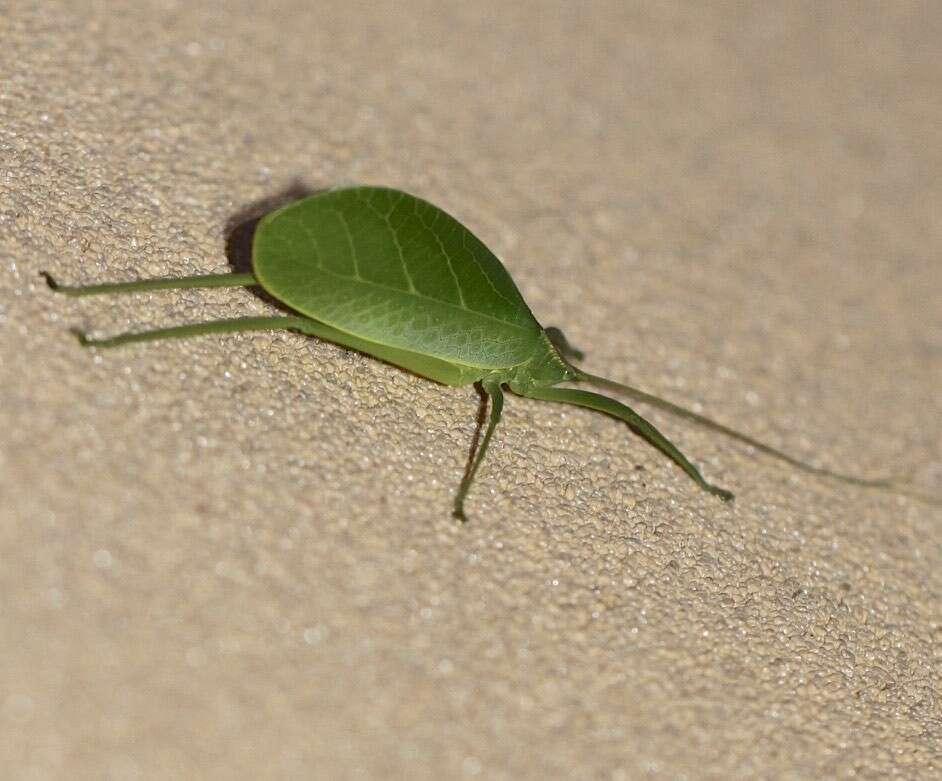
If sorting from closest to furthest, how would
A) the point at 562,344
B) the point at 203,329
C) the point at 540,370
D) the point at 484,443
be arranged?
the point at 203,329
the point at 484,443
the point at 540,370
the point at 562,344

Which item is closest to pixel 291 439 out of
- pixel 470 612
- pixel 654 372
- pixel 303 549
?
pixel 303 549

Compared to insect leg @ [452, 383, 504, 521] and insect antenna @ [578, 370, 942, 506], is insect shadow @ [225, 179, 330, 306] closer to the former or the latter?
insect leg @ [452, 383, 504, 521]

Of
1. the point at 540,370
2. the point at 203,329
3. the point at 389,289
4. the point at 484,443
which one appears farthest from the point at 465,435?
the point at 203,329

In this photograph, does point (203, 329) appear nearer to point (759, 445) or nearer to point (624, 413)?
point (624, 413)

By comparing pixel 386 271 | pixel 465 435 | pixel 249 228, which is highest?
pixel 386 271

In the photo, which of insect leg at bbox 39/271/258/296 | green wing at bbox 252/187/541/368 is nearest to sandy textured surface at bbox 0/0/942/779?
insect leg at bbox 39/271/258/296

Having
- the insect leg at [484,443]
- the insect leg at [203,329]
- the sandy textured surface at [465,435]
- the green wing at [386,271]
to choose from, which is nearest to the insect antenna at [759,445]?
the sandy textured surface at [465,435]

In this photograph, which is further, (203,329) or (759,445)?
(759,445)
